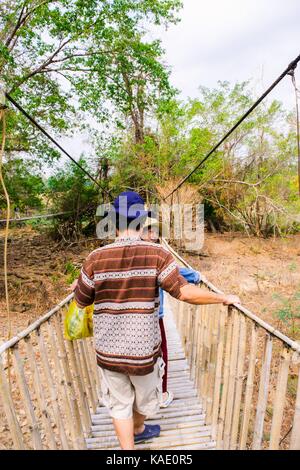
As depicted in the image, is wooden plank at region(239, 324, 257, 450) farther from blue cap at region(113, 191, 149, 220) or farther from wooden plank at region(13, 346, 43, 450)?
wooden plank at region(13, 346, 43, 450)

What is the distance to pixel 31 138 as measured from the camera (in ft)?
19.9

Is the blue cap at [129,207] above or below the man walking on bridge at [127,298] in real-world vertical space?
above

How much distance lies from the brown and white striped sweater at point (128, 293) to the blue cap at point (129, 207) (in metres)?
0.10

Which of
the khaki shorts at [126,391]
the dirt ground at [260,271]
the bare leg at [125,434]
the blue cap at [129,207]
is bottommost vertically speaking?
the dirt ground at [260,271]

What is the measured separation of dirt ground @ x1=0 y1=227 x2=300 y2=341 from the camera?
457 centimetres

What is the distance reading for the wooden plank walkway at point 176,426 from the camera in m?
1.62

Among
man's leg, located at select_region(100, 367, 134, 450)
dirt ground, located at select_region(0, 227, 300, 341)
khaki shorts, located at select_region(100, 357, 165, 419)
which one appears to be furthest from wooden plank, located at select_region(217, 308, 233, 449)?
dirt ground, located at select_region(0, 227, 300, 341)

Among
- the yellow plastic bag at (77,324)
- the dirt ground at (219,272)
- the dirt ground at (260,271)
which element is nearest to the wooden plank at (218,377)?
the yellow plastic bag at (77,324)

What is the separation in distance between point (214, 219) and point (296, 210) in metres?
3.10

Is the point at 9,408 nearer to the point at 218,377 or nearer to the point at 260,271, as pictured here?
the point at 218,377

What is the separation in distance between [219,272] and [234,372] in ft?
19.2

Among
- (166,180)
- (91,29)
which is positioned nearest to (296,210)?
(166,180)

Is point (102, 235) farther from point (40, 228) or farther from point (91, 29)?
point (91, 29)

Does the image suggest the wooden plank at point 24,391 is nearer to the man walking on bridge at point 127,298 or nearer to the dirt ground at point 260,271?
the man walking on bridge at point 127,298
